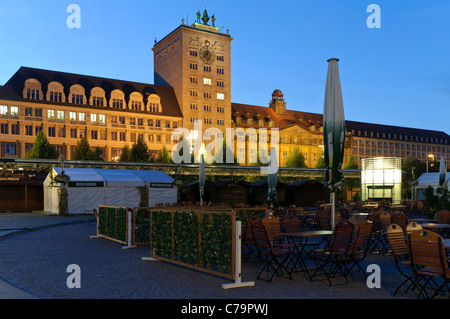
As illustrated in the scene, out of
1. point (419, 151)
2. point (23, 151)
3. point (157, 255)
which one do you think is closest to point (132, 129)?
point (23, 151)

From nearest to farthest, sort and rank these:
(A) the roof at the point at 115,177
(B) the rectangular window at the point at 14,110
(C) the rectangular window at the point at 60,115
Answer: (A) the roof at the point at 115,177, (B) the rectangular window at the point at 14,110, (C) the rectangular window at the point at 60,115

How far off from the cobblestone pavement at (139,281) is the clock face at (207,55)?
74723 mm

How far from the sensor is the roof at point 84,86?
66500mm

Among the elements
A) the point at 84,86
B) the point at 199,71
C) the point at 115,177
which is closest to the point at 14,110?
the point at 84,86

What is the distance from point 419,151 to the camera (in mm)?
132750

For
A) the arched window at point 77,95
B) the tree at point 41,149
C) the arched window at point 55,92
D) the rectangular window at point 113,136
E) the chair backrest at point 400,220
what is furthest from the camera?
the rectangular window at point 113,136

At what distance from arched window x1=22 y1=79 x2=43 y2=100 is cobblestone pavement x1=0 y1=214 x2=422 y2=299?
195ft

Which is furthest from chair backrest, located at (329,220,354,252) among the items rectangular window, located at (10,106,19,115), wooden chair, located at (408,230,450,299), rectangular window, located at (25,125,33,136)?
rectangular window, located at (10,106,19,115)

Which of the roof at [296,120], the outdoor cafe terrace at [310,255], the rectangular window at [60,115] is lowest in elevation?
the outdoor cafe terrace at [310,255]

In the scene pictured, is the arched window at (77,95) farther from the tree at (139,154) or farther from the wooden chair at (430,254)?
the wooden chair at (430,254)

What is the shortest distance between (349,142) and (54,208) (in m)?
91.3

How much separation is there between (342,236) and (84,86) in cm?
7103

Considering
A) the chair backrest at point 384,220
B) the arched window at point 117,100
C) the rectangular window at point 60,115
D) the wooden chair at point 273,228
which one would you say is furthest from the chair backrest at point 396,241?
the arched window at point 117,100

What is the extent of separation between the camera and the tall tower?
82062mm
